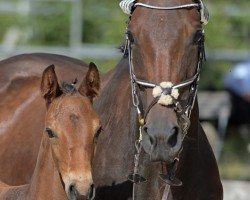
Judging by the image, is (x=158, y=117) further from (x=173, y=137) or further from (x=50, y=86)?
(x=50, y=86)

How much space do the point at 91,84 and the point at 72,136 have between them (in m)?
0.56

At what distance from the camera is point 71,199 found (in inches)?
229

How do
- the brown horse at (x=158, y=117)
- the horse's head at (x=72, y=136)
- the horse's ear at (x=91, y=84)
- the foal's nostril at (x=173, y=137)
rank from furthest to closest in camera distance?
the horse's ear at (x=91, y=84)
the horse's head at (x=72, y=136)
the brown horse at (x=158, y=117)
the foal's nostril at (x=173, y=137)

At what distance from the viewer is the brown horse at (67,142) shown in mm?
5863

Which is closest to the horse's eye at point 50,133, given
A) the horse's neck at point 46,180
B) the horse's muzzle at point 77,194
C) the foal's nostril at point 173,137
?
the horse's neck at point 46,180

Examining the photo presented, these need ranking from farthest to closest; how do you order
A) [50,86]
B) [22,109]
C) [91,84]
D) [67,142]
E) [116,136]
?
[22,109] → [116,136] → [91,84] → [50,86] → [67,142]

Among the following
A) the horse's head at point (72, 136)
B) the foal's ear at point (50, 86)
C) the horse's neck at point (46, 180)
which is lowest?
the horse's neck at point (46, 180)

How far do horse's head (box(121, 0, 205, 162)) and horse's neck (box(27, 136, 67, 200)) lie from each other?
68cm

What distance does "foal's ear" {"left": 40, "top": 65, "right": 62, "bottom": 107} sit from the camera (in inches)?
246

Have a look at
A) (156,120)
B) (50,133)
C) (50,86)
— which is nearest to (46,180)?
(50,133)

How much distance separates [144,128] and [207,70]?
962 centimetres

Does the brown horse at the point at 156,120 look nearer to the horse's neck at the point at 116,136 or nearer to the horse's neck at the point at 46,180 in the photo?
the horse's neck at the point at 116,136

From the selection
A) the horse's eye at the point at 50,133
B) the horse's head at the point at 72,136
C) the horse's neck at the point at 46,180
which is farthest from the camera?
the horse's neck at the point at 46,180

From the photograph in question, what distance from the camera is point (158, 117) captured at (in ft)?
18.6
